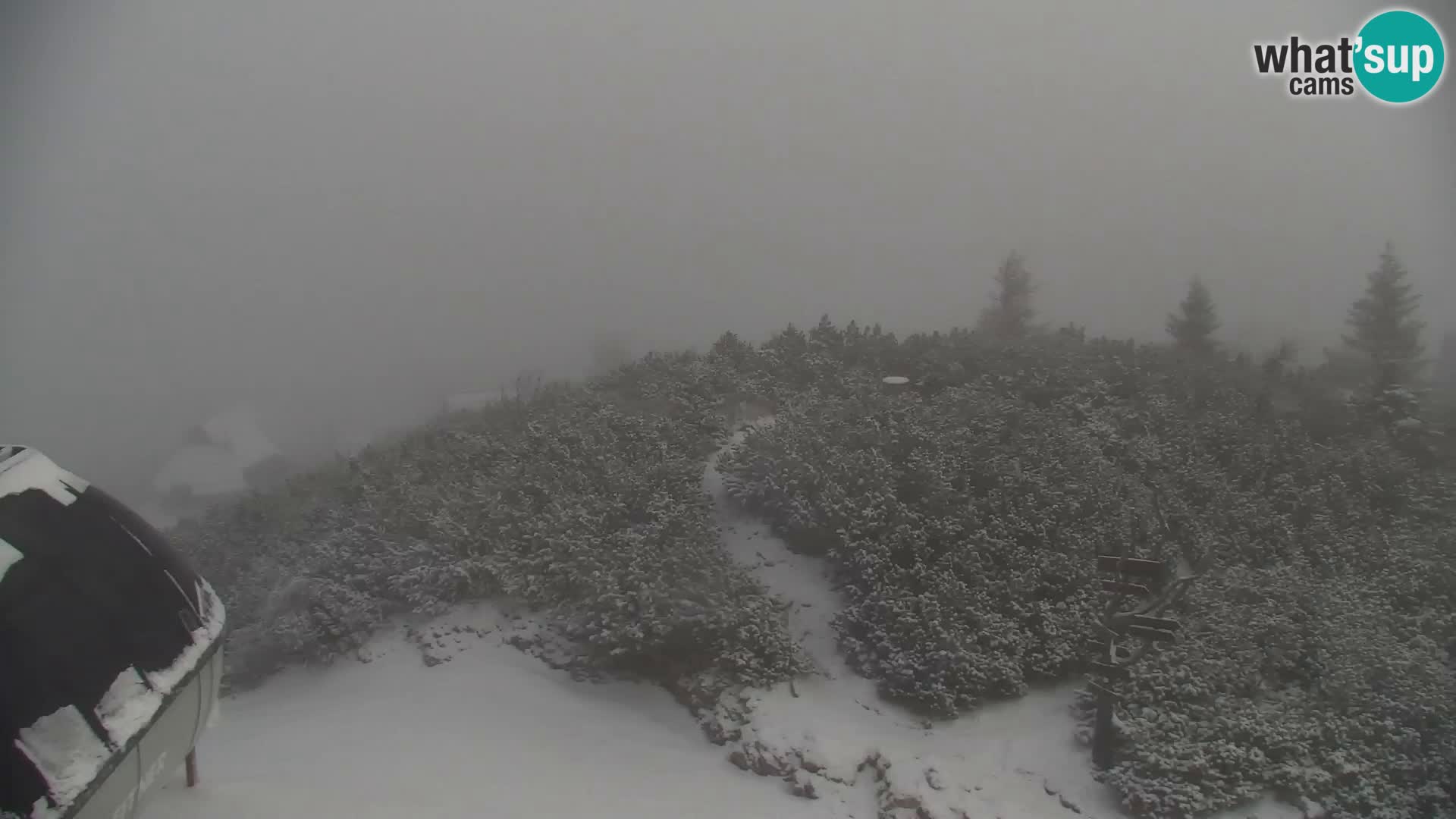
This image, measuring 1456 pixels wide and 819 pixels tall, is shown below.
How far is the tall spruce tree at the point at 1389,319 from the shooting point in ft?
60.0

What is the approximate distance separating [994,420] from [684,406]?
20.9 ft

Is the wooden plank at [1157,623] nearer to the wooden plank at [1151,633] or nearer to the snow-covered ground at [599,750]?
the wooden plank at [1151,633]

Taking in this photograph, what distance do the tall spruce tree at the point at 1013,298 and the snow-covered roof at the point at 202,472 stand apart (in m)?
42.6

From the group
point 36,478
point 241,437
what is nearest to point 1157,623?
point 36,478

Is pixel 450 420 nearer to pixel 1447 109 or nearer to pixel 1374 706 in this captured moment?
pixel 1374 706

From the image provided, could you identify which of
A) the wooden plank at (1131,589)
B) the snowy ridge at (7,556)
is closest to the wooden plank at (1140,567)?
the wooden plank at (1131,589)

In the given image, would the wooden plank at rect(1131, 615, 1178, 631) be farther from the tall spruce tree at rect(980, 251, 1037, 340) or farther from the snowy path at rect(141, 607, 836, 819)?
the tall spruce tree at rect(980, 251, 1037, 340)

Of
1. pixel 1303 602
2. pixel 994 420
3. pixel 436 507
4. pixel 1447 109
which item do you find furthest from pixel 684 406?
pixel 1447 109

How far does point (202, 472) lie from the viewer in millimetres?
42969

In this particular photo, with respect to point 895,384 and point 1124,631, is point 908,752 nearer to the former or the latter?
point 1124,631

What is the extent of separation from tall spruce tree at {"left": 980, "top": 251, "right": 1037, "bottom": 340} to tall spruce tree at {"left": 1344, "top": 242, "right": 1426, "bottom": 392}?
9.95 m

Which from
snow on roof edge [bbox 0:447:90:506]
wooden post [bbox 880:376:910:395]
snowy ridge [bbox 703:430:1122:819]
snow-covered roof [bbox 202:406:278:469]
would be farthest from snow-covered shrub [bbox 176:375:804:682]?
snow-covered roof [bbox 202:406:278:469]

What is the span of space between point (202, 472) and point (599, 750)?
46783mm

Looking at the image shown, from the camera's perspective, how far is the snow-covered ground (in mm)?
7727
